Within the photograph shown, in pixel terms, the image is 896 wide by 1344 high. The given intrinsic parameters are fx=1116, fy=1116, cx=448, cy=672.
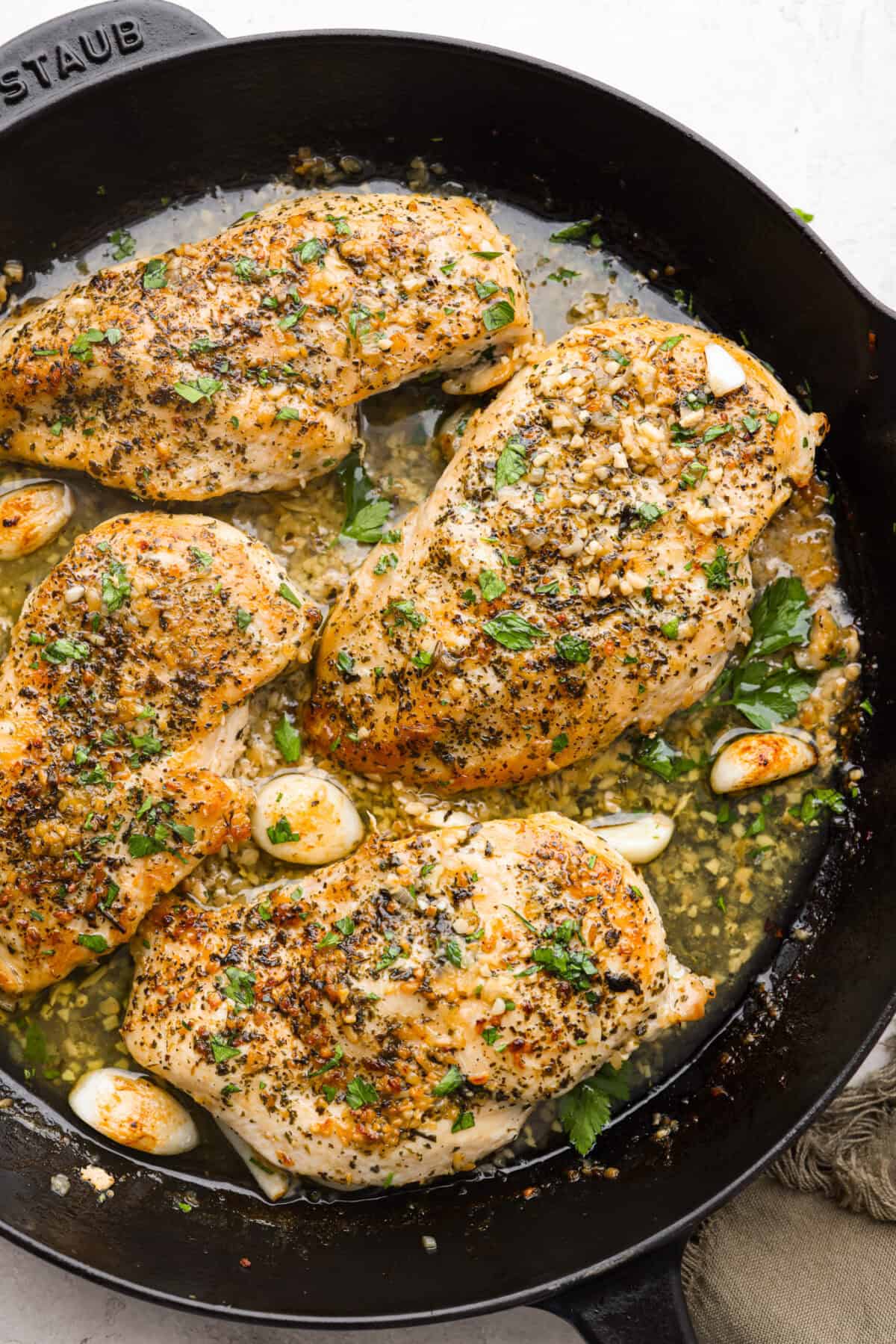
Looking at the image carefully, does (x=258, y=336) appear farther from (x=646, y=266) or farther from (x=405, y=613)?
(x=646, y=266)

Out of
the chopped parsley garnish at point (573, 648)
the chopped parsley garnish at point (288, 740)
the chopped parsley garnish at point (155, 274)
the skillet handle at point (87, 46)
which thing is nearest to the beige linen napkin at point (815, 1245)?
the chopped parsley garnish at point (573, 648)

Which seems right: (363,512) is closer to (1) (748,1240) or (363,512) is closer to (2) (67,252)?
(2) (67,252)

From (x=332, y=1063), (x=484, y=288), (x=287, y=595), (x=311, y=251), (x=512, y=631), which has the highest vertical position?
(x=311, y=251)

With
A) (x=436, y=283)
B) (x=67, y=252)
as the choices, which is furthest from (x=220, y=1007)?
(x=67, y=252)

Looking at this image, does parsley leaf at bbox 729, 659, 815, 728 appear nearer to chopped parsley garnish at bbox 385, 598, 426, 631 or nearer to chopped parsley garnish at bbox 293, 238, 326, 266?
chopped parsley garnish at bbox 385, 598, 426, 631

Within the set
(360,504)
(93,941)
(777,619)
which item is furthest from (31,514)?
(777,619)

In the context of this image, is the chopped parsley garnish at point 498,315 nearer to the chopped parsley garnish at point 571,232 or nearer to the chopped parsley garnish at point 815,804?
the chopped parsley garnish at point 571,232
